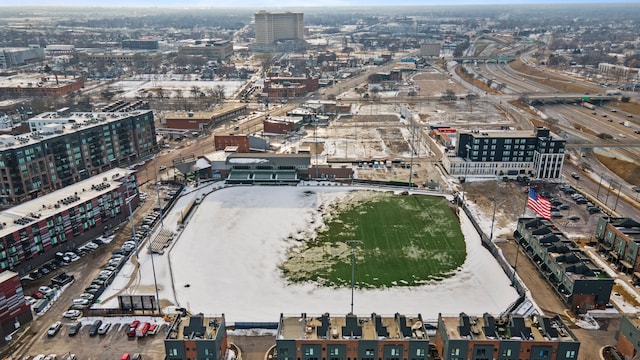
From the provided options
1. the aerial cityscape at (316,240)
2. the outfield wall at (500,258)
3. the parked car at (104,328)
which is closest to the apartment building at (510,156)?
the aerial cityscape at (316,240)

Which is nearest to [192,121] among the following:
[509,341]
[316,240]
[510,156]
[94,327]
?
[316,240]

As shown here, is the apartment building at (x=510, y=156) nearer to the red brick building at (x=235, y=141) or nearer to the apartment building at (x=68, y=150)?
the red brick building at (x=235, y=141)

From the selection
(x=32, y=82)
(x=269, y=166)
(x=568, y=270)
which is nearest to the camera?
(x=568, y=270)

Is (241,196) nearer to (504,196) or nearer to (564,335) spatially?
(504,196)

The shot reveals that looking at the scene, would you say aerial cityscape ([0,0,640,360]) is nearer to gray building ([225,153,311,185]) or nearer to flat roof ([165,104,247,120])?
gray building ([225,153,311,185])

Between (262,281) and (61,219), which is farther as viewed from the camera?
(61,219)

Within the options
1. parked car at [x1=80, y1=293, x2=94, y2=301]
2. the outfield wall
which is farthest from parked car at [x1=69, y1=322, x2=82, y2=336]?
the outfield wall

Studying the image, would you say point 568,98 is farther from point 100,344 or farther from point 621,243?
point 100,344
